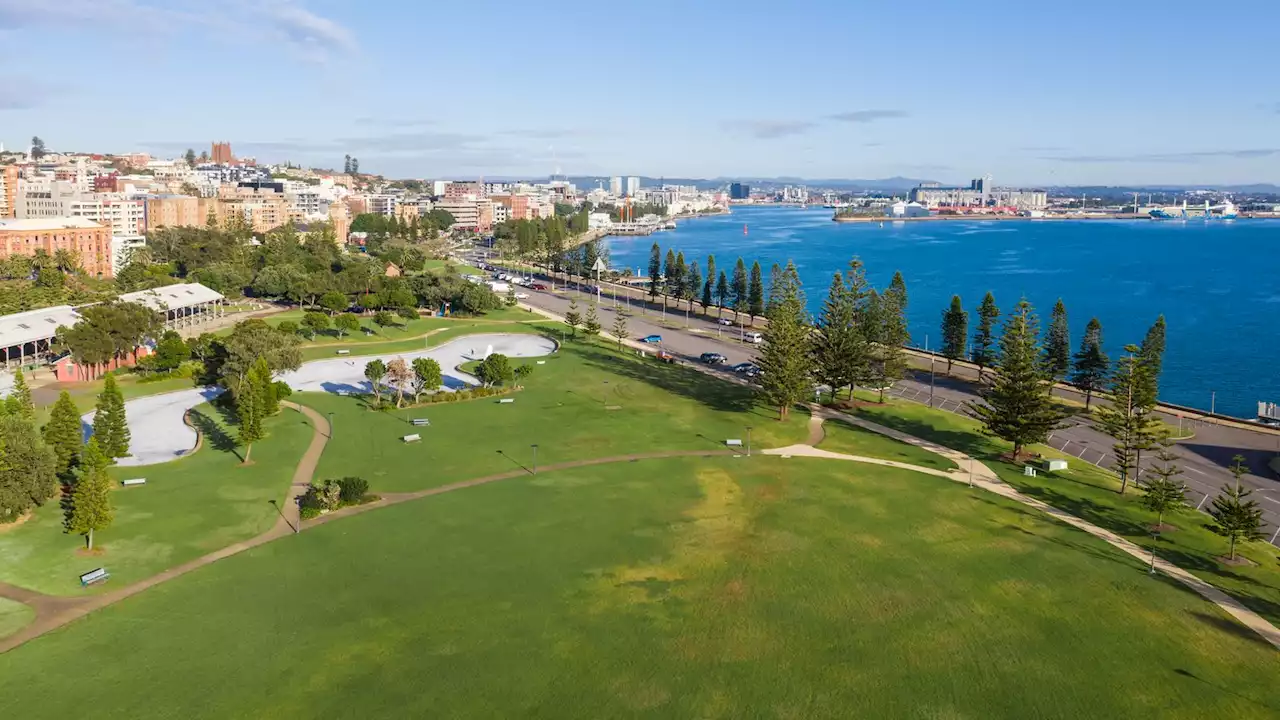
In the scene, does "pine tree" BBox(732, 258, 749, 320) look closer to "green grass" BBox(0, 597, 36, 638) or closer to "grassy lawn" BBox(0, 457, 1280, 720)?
"grassy lawn" BBox(0, 457, 1280, 720)

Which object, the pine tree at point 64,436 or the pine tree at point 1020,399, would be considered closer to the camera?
the pine tree at point 64,436

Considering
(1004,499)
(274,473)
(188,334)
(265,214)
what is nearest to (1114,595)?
(1004,499)

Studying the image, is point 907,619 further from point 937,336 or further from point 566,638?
point 937,336

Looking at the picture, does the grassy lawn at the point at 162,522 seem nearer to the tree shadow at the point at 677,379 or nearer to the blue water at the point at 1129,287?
the tree shadow at the point at 677,379

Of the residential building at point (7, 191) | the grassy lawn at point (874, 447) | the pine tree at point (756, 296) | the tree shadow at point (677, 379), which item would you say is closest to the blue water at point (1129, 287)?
the pine tree at point (756, 296)

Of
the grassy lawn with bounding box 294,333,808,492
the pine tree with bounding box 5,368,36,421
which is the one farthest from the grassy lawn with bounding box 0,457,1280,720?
the pine tree with bounding box 5,368,36,421

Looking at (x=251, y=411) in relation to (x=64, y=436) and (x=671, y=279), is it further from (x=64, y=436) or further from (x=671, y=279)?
(x=671, y=279)
